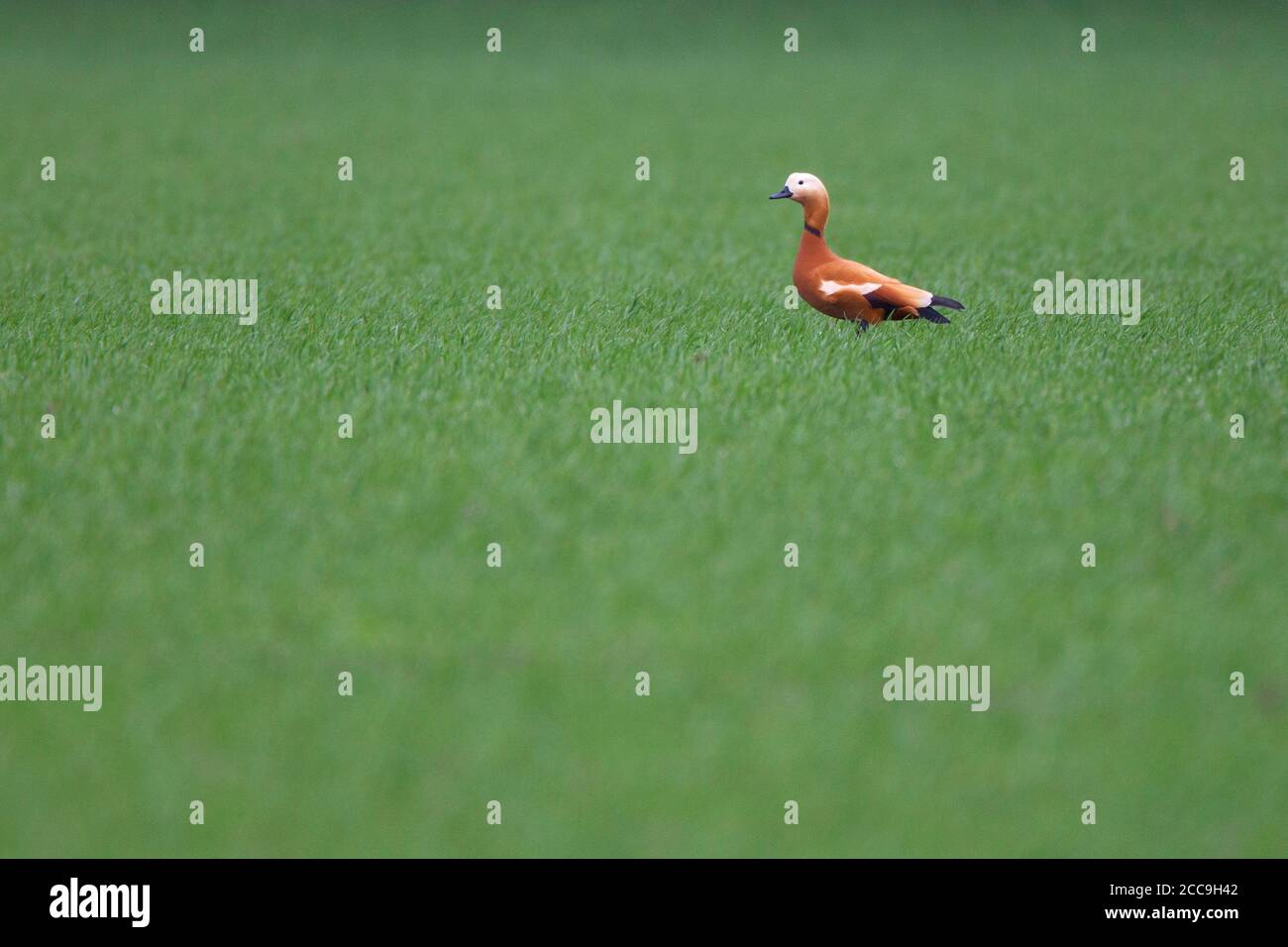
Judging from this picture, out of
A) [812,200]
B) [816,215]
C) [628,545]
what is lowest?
[628,545]

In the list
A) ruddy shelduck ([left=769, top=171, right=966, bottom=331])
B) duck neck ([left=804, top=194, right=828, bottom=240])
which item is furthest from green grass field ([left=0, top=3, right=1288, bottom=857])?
duck neck ([left=804, top=194, right=828, bottom=240])

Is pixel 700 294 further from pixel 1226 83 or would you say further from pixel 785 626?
pixel 1226 83

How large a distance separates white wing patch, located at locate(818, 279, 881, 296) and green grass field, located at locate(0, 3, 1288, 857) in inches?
13.5

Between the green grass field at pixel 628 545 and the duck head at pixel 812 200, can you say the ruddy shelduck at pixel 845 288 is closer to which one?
the duck head at pixel 812 200

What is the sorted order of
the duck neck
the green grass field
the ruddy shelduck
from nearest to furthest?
the green grass field, the ruddy shelduck, the duck neck

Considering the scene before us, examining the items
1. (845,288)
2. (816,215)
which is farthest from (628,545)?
(816,215)

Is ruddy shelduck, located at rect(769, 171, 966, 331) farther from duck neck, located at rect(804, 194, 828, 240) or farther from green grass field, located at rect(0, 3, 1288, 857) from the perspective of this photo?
green grass field, located at rect(0, 3, 1288, 857)

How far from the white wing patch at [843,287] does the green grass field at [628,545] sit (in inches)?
13.5

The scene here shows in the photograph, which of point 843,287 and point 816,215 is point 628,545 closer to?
point 843,287

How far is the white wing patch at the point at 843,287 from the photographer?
8.48m

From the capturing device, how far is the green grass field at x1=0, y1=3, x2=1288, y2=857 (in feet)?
13.9

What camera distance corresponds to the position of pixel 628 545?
5.80 m

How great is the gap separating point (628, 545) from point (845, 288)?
331cm

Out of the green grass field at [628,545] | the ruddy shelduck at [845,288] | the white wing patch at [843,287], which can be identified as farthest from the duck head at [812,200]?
the green grass field at [628,545]
